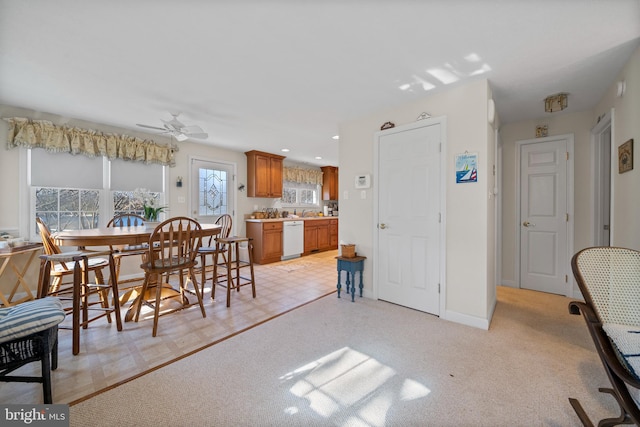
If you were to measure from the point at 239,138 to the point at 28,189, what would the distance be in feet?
8.88

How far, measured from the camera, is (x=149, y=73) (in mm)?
2289

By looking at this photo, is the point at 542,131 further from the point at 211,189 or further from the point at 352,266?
the point at 211,189

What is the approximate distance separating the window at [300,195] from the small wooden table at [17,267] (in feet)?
14.0

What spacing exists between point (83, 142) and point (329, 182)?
17.0 feet

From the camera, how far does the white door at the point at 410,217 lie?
8.77 ft

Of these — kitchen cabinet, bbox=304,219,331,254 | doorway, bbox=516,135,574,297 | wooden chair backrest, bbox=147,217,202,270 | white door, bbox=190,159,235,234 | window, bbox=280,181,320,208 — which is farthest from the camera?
window, bbox=280,181,320,208

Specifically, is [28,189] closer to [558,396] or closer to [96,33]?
[96,33]

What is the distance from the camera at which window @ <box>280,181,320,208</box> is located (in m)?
6.62

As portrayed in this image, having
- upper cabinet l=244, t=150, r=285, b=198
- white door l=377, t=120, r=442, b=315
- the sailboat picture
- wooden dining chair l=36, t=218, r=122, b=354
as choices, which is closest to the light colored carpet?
white door l=377, t=120, r=442, b=315

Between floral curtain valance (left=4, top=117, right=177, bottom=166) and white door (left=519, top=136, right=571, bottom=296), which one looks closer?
floral curtain valance (left=4, top=117, right=177, bottom=166)

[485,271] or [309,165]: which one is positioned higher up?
[309,165]

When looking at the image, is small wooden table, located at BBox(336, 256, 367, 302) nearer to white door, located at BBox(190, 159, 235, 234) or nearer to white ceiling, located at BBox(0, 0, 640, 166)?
white ceiling, located at BBox(0, 0, 640, 166)

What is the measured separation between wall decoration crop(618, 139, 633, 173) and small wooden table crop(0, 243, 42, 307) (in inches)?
217

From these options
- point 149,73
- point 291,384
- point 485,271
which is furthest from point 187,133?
point 485,271
